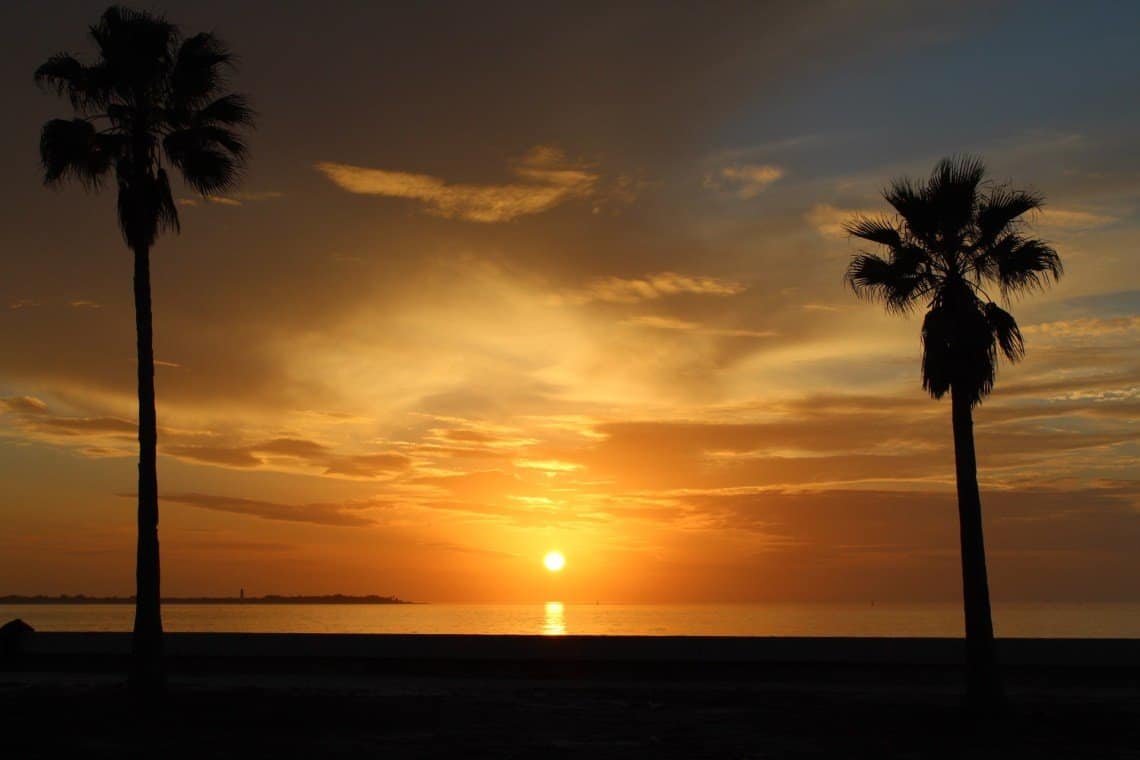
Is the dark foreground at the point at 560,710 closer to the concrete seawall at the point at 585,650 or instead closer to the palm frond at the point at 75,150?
the concrete seawall at the point at 585,650

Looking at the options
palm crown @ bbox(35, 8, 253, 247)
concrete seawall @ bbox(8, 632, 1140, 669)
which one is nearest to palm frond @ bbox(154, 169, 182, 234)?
palm crown @ bbox(35, 8, 253, 247)

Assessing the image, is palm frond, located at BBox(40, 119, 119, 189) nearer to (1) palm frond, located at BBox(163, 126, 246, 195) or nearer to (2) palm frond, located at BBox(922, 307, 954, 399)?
(1) palm frond, located at BBox(163, 126, 246, 195)

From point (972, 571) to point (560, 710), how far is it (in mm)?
9589

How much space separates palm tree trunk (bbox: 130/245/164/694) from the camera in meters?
24.2

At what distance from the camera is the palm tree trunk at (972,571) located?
76.2ft

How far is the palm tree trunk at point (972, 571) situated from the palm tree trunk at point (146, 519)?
18.0m

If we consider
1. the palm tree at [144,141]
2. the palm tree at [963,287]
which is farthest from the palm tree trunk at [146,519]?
the palm tree at [963,287]

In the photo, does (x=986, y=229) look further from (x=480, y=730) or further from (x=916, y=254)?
(x=480, y=730)

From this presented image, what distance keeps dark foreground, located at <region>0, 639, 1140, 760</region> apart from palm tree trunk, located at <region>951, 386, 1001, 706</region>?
0.77 meters

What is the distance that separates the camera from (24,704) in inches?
892

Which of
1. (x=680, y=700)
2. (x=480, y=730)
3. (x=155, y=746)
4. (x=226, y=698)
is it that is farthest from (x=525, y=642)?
(x=155, y=746)

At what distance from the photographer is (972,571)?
2389cm

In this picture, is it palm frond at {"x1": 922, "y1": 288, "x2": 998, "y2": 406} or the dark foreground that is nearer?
the dark foreground

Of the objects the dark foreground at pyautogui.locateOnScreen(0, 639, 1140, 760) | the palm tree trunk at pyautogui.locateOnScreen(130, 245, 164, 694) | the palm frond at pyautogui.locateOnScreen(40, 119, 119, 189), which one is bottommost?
the dark foreground at pyautogui.locateOnScreen(0, 639, 1140, 760)
